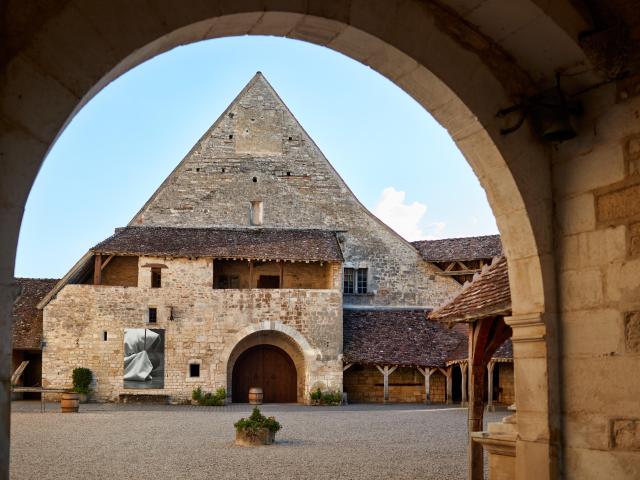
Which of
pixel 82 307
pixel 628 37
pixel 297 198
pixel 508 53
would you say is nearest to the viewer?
pixel 628 37

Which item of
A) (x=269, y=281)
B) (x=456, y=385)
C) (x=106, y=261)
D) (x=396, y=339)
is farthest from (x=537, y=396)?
(x=456, y=385)

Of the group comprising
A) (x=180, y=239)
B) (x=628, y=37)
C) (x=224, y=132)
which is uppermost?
(x=224, y=132)

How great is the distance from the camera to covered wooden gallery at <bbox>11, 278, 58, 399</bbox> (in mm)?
23734

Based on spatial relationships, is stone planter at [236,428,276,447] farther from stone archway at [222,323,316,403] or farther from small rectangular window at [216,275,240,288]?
small rectangular window at [216,275,240,288]

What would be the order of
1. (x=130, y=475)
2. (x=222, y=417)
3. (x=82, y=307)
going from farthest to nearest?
(x=82, y=307) < (x=222, y=417) < (x=130, y=475)

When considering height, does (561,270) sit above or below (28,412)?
above

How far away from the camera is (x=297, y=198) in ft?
90.4

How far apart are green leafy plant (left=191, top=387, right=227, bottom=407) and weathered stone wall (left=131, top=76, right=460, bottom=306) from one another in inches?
228

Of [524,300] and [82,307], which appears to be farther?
[82,307]

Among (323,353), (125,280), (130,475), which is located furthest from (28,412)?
(130,475)

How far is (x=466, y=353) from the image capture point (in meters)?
23.0

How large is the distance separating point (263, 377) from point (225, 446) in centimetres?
1229

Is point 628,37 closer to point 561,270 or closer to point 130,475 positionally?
point 561,270

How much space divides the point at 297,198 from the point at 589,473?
23749mm
